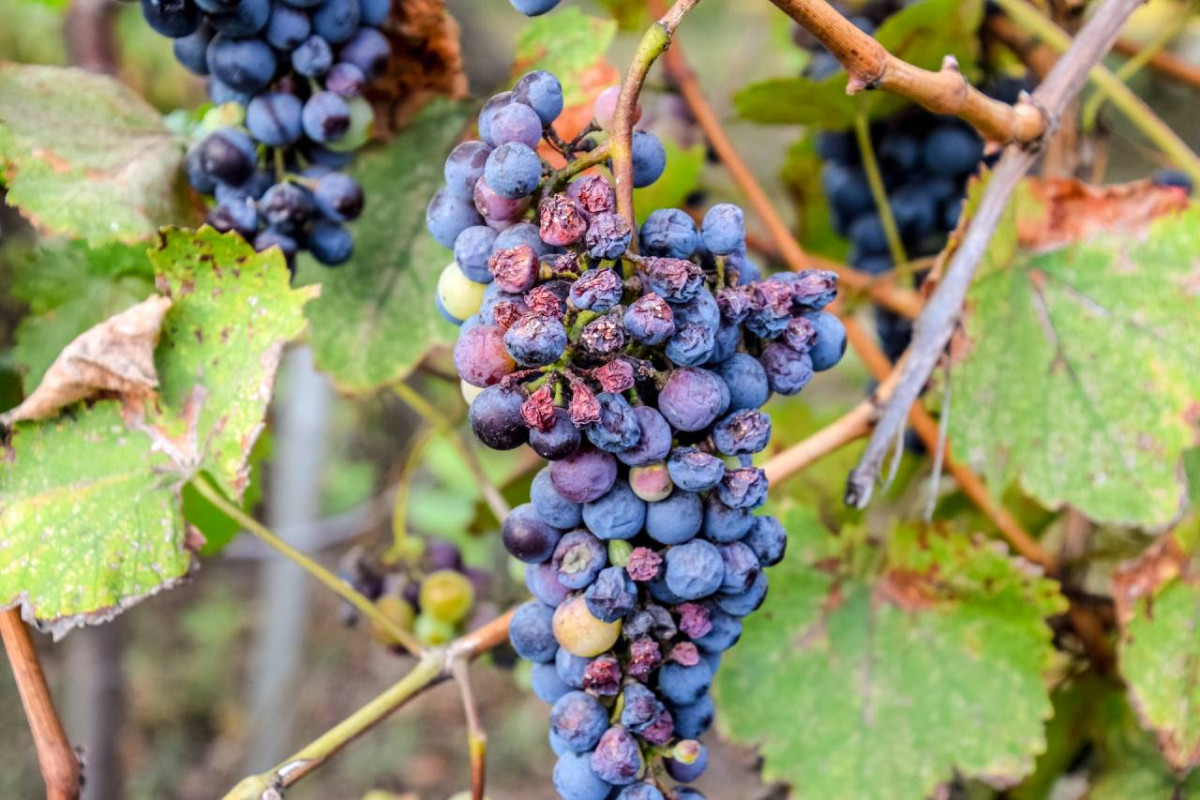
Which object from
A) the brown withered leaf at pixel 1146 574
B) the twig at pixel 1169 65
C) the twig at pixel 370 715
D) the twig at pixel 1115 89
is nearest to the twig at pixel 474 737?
the twig at pixel 370 715

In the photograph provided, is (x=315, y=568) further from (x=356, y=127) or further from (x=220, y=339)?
(x=356, y=127)

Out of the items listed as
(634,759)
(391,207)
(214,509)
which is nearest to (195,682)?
(214,509)

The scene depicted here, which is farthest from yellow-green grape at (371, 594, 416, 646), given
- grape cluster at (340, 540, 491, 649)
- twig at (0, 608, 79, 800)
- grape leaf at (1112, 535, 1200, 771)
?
grape leaf at (1112, 535, 1200, 771)

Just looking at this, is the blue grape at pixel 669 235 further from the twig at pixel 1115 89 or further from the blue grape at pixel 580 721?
the twig at pixel 1115 89

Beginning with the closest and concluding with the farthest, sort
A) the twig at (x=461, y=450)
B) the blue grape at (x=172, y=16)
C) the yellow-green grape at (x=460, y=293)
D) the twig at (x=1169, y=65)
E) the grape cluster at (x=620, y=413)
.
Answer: the grape cluster at (x=620, y=413), the yellow-green grape at (x=460, y=293), the blue grape at (x=172, y=16), the twig at (x=461, y=450), the twig at (x=1169, y=65)

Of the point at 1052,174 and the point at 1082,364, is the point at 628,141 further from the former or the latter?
the point at 1052,174

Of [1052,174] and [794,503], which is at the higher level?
[1052,174]
